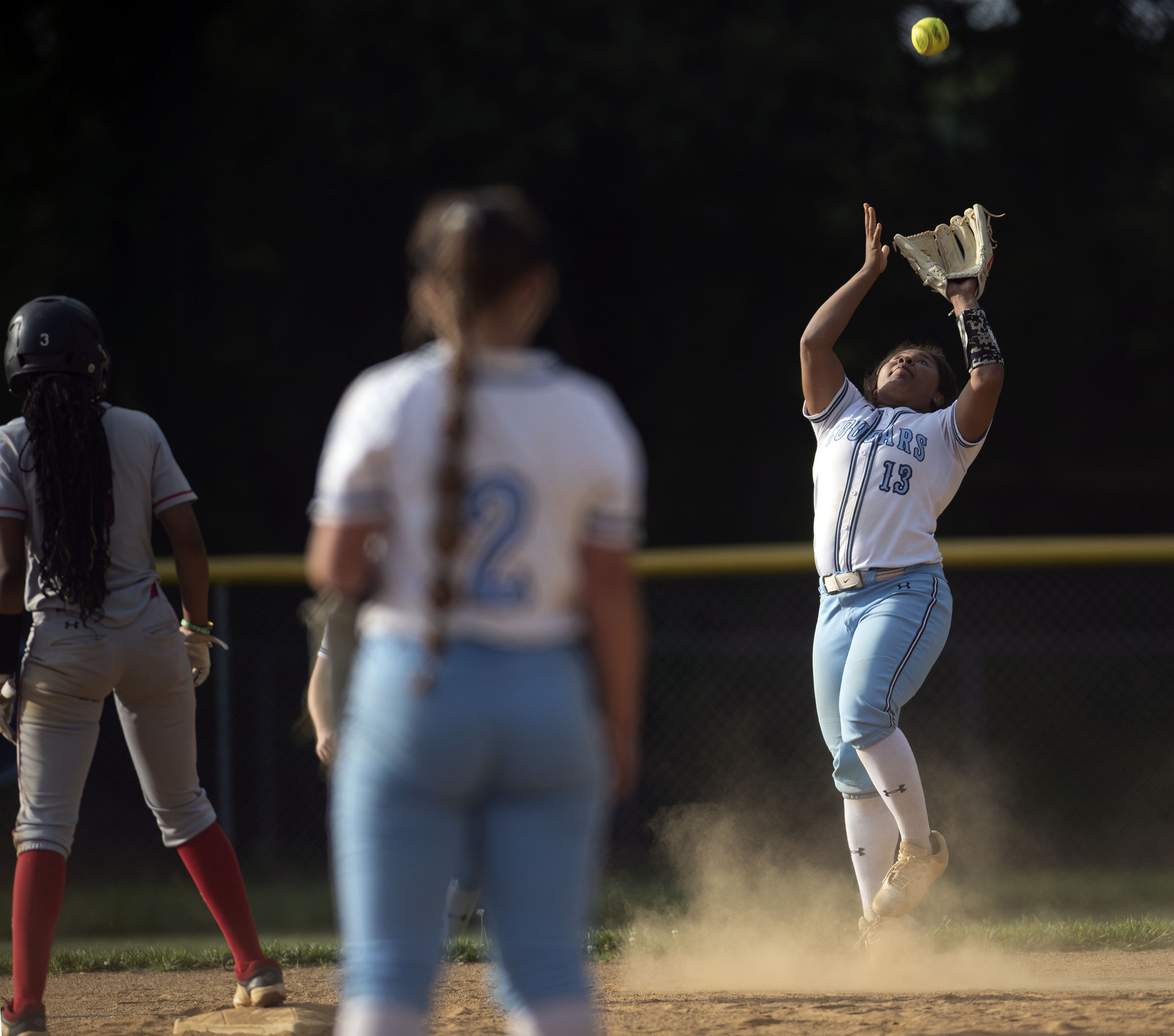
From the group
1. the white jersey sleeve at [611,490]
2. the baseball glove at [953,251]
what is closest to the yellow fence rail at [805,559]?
the baseball glove at [953,251]

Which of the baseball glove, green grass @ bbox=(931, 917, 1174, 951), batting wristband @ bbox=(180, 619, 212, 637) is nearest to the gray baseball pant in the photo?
batting wristband @ bbox=(180, 619, 212, 637)

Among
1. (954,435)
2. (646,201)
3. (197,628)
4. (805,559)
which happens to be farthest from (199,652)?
(646,201)

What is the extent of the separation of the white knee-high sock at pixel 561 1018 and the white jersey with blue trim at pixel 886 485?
2.77 metres

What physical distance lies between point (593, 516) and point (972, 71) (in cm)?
1280

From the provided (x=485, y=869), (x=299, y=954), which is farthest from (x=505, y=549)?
(x=299, y=954)

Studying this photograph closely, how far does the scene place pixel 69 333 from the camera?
3.61m

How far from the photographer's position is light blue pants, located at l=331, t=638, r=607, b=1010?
192 centimetres

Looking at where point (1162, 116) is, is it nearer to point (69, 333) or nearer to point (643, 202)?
point (643, 202)

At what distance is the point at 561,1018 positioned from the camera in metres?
1.96

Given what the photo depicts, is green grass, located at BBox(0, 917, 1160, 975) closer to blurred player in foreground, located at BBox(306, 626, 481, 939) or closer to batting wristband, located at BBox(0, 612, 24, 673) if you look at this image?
blurred player in foreground, located at BBox(306, 626, 481, 939)

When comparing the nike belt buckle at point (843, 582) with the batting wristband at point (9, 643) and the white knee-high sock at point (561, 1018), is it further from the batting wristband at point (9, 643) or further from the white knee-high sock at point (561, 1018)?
the white knee-high sock at point (561, 1018)

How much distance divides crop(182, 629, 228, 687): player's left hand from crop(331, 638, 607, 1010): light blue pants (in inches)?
80.2

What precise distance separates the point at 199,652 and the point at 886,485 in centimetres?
222

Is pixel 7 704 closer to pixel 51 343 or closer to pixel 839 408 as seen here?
pixel 51 343
